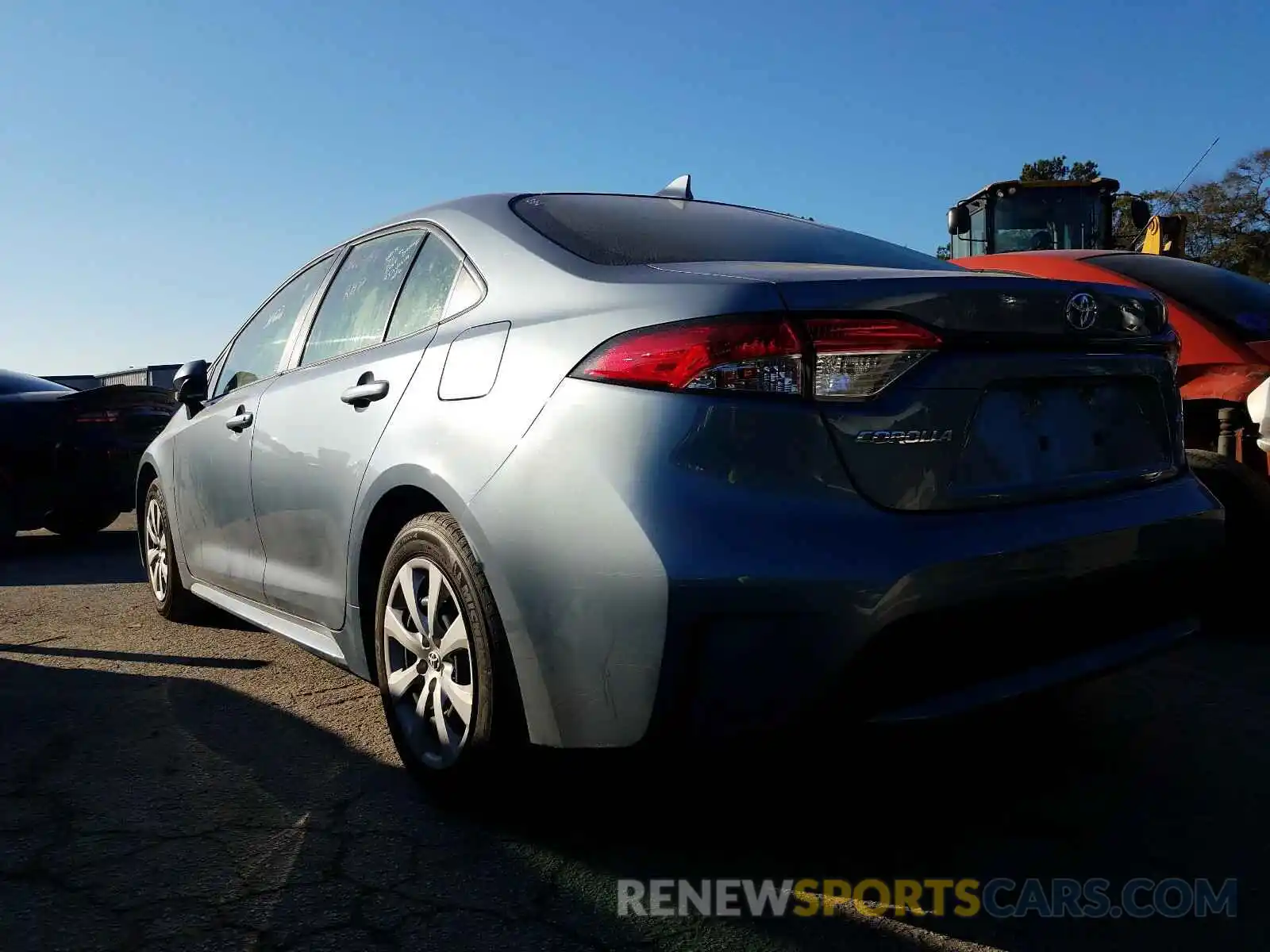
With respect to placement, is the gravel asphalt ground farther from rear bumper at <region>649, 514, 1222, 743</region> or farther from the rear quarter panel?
the rear quarter panel

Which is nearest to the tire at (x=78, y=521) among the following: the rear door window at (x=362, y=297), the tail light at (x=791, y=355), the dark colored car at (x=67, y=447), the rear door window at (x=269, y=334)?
the dark colored car at (x=67, y=447)

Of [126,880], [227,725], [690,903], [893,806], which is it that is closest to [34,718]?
[227,725]

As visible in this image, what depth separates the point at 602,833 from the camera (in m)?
2.65

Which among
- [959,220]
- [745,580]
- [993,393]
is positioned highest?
[959,220]

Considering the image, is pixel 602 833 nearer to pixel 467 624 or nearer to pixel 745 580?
pixel 467 624

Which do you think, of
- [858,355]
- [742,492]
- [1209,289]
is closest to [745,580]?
[742,492]

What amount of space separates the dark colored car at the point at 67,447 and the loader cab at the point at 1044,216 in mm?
6977

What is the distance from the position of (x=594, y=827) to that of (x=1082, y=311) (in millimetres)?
1627

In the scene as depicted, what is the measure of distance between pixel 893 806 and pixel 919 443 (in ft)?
3.42

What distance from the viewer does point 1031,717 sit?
3408 mm

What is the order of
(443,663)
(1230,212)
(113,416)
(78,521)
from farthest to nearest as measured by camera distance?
(1230,212) → (78,521) → (113,416) → (443,663)

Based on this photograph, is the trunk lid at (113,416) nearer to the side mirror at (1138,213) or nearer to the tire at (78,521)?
the tire at (78,521)

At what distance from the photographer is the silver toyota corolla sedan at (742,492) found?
213cm

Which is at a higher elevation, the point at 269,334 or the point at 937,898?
the point at 269,334
